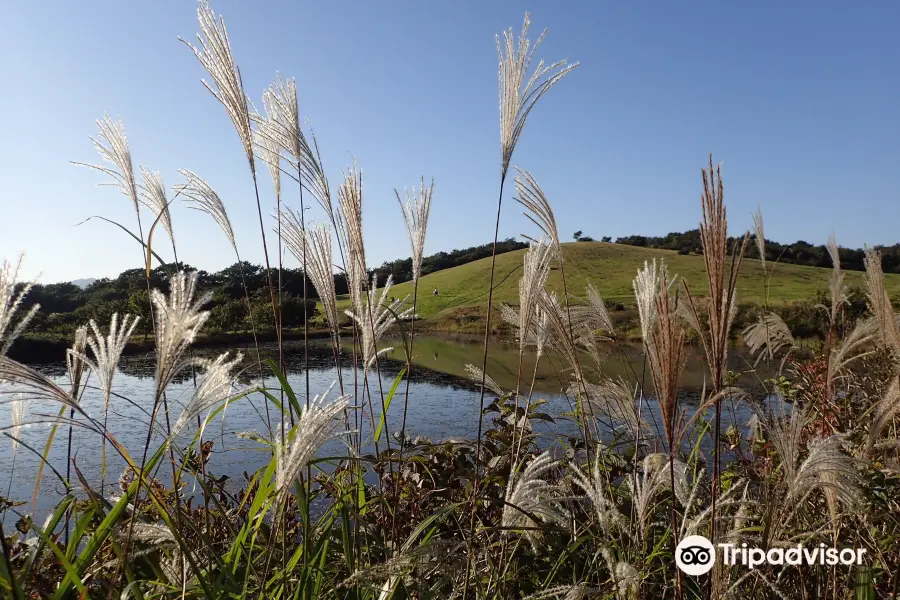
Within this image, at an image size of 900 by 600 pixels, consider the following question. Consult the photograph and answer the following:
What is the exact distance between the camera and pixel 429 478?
249 cm

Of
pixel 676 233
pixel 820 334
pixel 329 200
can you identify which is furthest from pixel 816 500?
pixel 676 233

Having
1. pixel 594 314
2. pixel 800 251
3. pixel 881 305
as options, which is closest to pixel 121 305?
pixel 594 314

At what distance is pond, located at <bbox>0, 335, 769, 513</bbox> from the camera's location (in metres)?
3.52

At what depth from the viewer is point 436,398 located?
11.3 meters

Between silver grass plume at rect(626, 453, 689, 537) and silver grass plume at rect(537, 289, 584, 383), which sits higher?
silver grass plume at rect(537, 289, 584, 383)

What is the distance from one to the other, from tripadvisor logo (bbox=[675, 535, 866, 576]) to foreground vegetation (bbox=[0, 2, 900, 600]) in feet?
0.14

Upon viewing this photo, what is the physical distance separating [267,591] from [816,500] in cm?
201

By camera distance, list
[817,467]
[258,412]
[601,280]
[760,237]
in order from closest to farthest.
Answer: [817,467]
[258,412]
[760,237]
[601,280]

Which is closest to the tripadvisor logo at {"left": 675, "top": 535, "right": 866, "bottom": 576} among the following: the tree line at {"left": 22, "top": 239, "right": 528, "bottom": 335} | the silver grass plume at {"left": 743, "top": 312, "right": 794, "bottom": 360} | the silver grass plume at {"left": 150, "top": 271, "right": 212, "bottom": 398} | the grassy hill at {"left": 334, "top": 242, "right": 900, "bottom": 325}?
the silver grass plume at {"left": 150, "top": 271, "right": 212, "bottom": 398}

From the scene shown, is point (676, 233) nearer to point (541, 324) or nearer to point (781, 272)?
point (781, 272)

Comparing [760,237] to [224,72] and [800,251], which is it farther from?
[800,251]

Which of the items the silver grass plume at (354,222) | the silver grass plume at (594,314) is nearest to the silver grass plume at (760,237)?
the silver grass plume at (594,314)

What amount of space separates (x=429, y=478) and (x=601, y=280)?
35.0 m

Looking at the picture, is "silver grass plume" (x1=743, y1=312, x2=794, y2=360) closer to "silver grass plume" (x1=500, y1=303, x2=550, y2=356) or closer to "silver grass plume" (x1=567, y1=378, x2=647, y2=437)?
"silver grass plume" (x1=567, y1=378, x2=647, y2=437)
